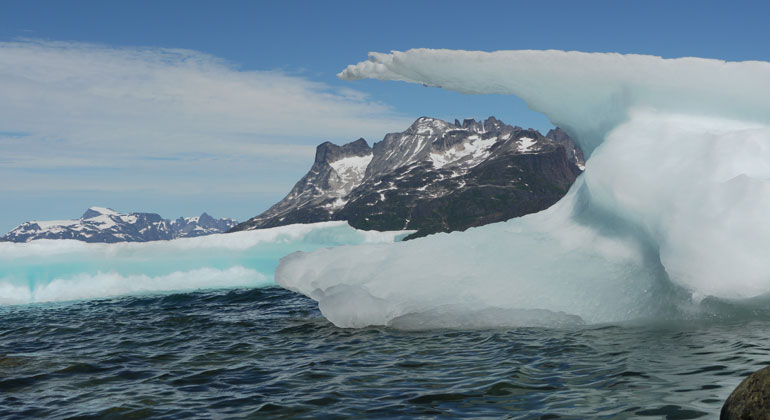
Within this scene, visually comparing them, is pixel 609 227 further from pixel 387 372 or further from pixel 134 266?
pixel 134 266

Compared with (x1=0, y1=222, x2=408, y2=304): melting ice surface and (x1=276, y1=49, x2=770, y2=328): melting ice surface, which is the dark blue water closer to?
(x1=276, y1=49, x2=770, y2=328): melting ice surface

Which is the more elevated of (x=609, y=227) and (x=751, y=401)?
(x=609, y=227)

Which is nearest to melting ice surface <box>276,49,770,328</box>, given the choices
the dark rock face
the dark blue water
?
the dark blue water

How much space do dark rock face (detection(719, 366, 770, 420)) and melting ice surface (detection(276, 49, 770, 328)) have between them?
564cm

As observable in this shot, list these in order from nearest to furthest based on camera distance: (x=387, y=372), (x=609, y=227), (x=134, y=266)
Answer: (x=387, y=372) → (x=609, y=227) → (x=134, y=266)

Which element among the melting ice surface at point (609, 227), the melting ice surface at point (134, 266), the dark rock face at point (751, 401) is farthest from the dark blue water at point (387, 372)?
the melting ice surface at point (134, 266)

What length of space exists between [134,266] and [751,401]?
→ 1304 inches

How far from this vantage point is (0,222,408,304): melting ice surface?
31062mm

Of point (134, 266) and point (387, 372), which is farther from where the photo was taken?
point (134, 266)

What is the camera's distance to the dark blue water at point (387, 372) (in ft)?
24.0

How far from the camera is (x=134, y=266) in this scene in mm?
33406

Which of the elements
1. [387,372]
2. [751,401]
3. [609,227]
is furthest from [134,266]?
[751,401]

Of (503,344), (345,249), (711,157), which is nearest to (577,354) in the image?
(503,344)

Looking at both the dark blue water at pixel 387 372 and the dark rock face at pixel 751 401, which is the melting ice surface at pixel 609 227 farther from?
the dark rock face at pixel 751 401
